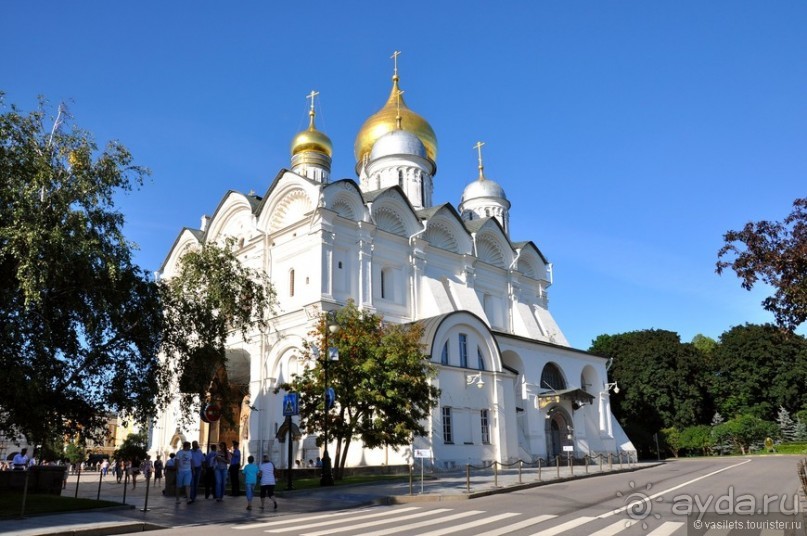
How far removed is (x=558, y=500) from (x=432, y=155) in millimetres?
35549

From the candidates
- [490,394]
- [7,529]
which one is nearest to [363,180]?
[490,394]

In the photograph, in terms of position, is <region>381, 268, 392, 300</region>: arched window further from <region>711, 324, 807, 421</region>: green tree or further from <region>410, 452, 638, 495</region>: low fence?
<region>711, 324, 807, 421</region>: green tree

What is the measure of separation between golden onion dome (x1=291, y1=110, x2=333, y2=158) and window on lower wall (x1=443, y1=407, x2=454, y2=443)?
21956 mm

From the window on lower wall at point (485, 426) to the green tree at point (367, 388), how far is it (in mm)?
9463

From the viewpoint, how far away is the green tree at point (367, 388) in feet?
71.9

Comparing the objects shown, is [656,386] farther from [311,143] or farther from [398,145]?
[311,143]

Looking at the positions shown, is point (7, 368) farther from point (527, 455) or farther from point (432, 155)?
point (432, 155)

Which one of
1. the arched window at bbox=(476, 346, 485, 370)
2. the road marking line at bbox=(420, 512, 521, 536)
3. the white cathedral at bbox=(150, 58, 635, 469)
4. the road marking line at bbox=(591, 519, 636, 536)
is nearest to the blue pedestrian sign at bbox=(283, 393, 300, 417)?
the white cathedral at bbox=(150, 58, 635, 469)

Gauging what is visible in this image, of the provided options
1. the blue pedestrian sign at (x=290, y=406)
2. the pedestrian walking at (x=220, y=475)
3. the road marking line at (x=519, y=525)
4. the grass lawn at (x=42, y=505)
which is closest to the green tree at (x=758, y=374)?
the blue pedestrian sign at (x=290, y=406)

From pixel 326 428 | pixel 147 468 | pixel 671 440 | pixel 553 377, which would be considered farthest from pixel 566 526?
pixel 671 440

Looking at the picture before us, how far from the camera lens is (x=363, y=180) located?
4719cm

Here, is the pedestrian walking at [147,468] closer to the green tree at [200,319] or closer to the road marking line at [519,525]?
the green tree at [200,319]

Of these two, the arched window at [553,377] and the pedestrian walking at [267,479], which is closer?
the pedestrian walking at [267,479]

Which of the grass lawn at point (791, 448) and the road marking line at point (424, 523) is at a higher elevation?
the grass lawn at point (791, 448)
